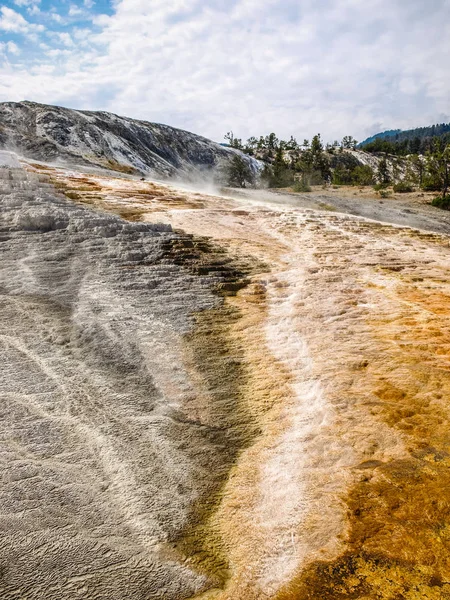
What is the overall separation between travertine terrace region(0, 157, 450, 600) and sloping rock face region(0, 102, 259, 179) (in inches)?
1146

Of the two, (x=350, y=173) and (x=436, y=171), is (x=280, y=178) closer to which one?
(x=436, y=171)

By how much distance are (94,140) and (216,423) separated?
45114 millimetres

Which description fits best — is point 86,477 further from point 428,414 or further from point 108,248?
point 108,248

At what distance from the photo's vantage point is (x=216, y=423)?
6594mm

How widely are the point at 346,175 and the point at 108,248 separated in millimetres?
64299

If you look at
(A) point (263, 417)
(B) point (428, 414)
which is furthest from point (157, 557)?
(B) point (428, 414)

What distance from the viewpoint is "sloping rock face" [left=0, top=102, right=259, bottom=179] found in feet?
126

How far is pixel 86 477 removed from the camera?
5453 millimetres

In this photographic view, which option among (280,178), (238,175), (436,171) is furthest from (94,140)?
(436,171)

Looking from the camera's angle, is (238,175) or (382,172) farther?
(382,172)

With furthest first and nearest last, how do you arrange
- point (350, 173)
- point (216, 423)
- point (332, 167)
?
point (332, 167) < point (350, 173) < point (216, 423)

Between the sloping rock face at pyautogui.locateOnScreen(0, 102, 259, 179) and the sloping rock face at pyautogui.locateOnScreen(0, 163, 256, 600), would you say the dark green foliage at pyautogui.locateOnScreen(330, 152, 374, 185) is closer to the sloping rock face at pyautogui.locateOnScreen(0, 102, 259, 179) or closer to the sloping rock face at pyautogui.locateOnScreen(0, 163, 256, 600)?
the sloping rock face at pyautogui.locateOnScreen(0, 102, 259, 179)

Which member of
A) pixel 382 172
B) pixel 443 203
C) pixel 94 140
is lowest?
pixel 443 203

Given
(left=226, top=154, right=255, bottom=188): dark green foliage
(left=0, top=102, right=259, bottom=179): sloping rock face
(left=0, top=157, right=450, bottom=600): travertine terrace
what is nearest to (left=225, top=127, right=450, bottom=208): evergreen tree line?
(left=226, top=154, right=255, bottom=188): dark green foliage
